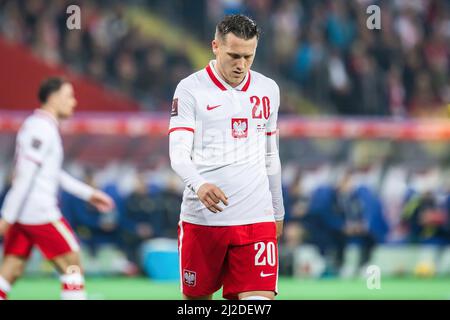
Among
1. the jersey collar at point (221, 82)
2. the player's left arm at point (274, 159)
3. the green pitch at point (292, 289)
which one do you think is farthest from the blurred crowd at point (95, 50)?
the jersey collar at point (221, 82)

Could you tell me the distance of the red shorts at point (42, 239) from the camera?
900 cm

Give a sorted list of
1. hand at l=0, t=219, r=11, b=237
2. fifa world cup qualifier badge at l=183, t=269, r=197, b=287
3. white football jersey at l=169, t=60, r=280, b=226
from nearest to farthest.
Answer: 1. white football jersey at l=169, t=60, r=280, b=226
2. fifa world cup qualifier badge at l=183, t=269, r=197, b=287
3. hand at l=0, t=219, r=11, b=237

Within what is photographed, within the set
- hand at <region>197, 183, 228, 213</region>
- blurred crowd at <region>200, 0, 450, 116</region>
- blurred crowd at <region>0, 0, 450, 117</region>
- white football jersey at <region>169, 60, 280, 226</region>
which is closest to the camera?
hand at <region>197, 183, 228, 213</region>

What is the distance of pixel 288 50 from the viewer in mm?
18281

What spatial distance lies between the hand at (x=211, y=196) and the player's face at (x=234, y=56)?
2.59 feet

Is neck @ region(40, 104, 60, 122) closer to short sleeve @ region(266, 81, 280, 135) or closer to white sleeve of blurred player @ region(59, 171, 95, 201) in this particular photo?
white sleeve of blurred player @ region(59, 171, 95, 201)

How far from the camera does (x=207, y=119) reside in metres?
6.61

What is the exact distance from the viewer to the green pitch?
13.0 metres

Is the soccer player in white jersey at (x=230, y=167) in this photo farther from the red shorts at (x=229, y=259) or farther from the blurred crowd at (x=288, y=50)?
the blurred crowd at (x=288, y=50)

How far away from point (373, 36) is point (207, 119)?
12.6 meters

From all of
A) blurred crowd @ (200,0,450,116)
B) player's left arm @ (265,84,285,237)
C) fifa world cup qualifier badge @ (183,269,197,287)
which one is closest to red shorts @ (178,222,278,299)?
fifa world cup qualifier badge @ (183,269,197,287)

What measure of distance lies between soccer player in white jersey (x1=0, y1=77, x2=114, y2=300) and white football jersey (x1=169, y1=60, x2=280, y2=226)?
2.26 metres

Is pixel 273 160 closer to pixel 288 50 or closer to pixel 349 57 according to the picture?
pixel 288 50

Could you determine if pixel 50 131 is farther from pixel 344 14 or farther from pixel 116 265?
pixel 344 14
